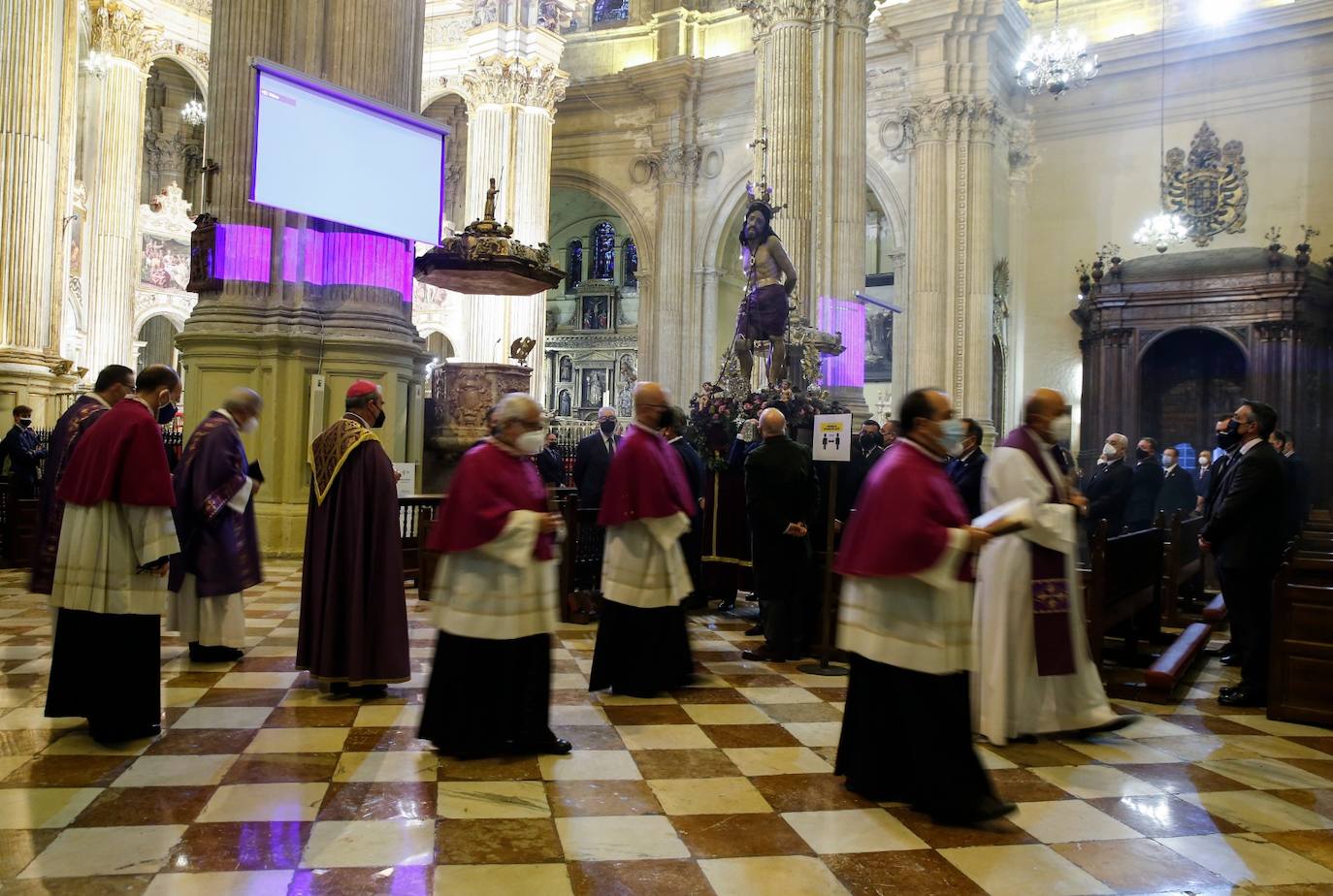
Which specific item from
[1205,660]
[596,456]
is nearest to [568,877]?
[1205,660]

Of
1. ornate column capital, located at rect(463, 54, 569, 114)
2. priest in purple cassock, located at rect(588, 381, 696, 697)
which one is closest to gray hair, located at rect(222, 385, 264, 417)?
priest in purple cassock, located at rect(588, 381, 696, 697)

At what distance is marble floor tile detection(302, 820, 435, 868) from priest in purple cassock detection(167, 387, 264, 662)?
8.97 feet

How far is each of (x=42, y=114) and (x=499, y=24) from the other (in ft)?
31.3

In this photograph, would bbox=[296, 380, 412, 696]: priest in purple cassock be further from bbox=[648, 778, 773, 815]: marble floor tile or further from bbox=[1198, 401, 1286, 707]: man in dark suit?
bbox=[1198, 401, 1286, 707]: man in dark suit

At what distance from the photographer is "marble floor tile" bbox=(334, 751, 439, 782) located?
3900 millimetres

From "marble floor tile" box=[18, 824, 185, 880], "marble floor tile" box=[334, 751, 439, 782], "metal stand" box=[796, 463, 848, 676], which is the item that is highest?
"metal stand" box=[796, 463, 848, 676]

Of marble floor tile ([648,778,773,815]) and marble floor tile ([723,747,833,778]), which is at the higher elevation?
marble floor tile ([723,747,833,778])

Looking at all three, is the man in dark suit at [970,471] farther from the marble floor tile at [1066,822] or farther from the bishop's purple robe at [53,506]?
the bishop's purple robe at [53,506]

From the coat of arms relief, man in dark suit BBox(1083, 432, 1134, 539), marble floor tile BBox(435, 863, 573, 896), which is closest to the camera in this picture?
marble floor tile BBox(435, 863, 573, 896)

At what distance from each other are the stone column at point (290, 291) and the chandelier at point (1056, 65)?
11.2 metres

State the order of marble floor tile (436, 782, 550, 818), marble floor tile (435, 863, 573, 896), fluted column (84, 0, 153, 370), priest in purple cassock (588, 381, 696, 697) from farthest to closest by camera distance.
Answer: fluted column (84, 0, 153, 370) → priest in purple cassock (588, 381, 696, 697) → marble floor tile (436, 782, 550, 818) → marble floor tile (435, 863, 573, 896)

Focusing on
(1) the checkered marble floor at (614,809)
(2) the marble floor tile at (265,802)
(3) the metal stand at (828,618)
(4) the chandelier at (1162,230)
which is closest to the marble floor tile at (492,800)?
(1) the checkered marble floor at (614,809)

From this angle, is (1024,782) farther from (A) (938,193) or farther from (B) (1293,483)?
(A) (938,193)

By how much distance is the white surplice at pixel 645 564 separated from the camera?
5.34m
